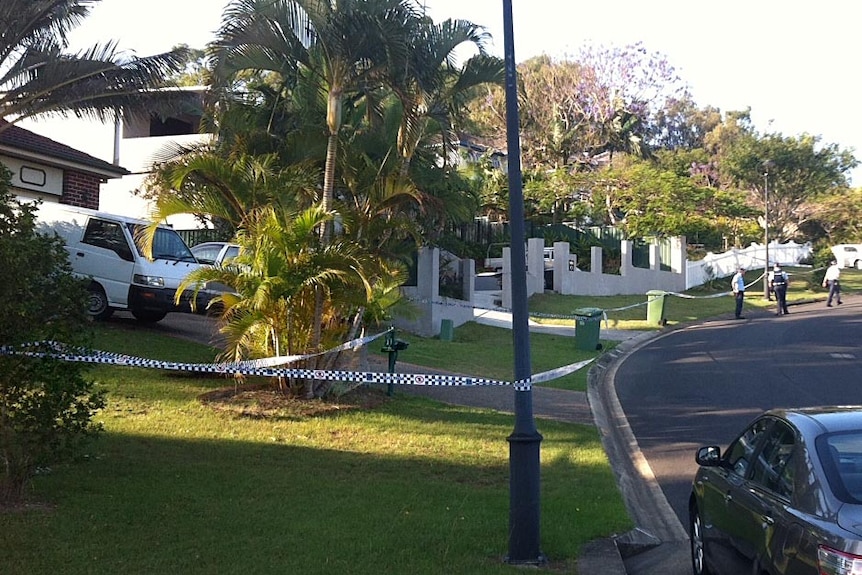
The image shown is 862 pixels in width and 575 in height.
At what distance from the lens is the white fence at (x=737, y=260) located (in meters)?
43.4

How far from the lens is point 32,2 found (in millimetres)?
14531

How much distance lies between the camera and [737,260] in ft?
155

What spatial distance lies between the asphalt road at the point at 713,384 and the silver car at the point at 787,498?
4.23 feet

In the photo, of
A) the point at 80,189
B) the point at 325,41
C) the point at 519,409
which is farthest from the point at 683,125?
the point at 519,409

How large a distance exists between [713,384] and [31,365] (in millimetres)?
11760

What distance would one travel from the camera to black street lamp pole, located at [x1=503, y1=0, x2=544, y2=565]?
6.55 metres

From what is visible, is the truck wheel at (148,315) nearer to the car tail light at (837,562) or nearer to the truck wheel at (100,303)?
the truck wheel at (100,303)

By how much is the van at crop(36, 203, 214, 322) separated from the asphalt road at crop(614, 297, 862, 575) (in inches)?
315

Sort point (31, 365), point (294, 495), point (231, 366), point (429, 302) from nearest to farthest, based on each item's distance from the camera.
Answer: point (31, 365) < point (294, 495) < point (231, 366) < point (429, 302)

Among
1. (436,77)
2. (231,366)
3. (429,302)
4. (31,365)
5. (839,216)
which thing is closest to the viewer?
(31,365)

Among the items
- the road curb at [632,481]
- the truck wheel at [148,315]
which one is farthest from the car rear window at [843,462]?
the truck wheel at [148,315]

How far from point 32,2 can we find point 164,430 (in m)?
8.32

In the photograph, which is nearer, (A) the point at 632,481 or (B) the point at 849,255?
(A) the point at 632,481

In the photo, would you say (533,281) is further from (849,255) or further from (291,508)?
(849,255)
